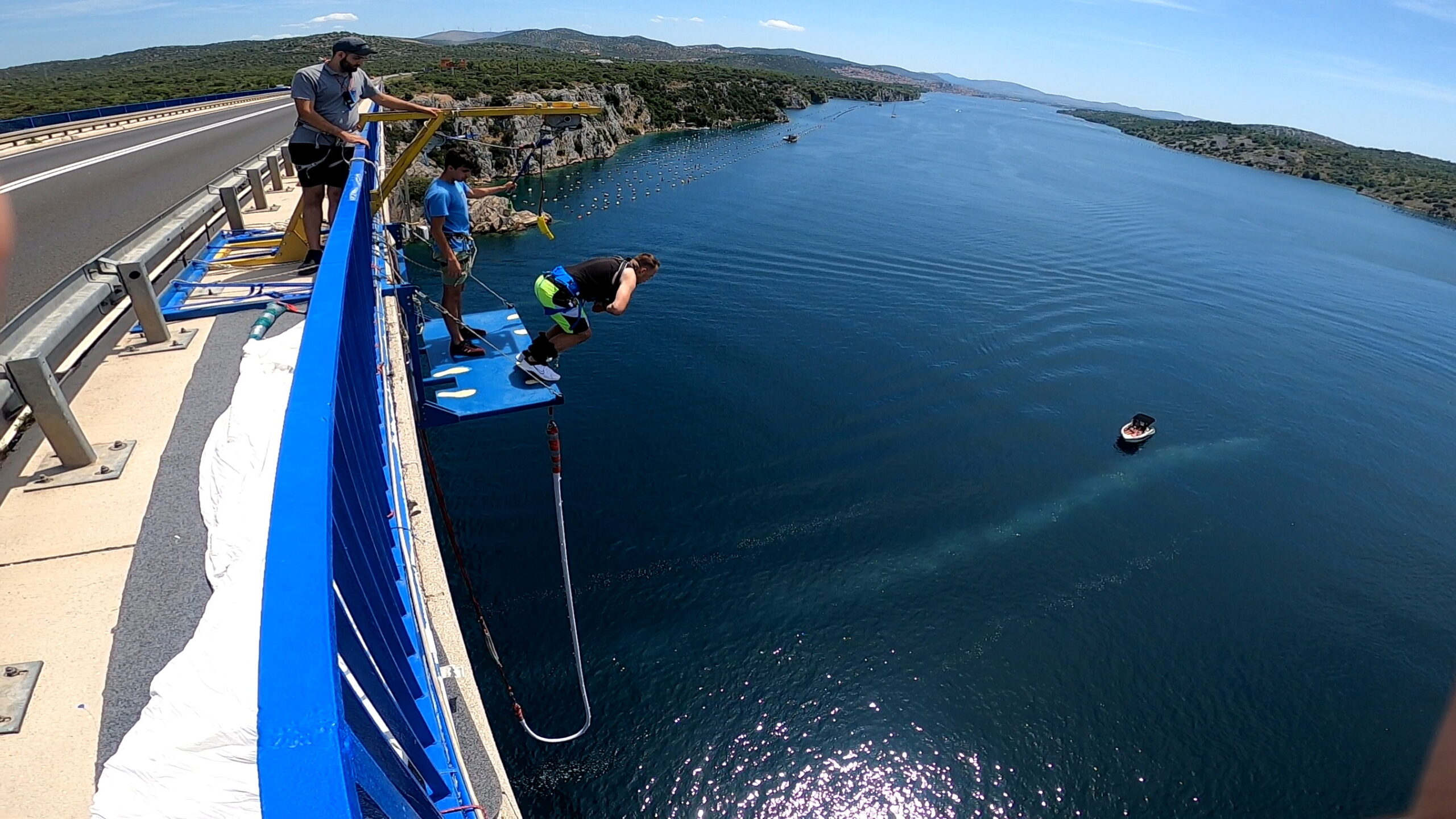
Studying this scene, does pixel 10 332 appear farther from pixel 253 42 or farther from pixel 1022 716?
pixel 253 42

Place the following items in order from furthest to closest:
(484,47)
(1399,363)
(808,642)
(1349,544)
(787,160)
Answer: (484,47)
(787,160)
(1399,363)
(1349,544)
(808,642)

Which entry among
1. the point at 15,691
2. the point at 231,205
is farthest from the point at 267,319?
the point at 231,205

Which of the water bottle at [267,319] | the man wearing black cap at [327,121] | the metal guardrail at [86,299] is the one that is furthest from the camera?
the man wearing black cap at [327,121]

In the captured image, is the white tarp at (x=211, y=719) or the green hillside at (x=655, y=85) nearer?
the white tarp at (x=211, y=719)

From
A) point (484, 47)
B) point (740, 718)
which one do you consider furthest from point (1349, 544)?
point (484, 47)

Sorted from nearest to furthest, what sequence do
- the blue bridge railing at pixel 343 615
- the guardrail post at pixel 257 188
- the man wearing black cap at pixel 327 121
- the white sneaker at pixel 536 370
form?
the blue bridge railing at pixel 343 615 → the man wearing black cap at pixel 327 121 → the white sneaker at pixel 536 370 → the guardrail post at pixel 257 188

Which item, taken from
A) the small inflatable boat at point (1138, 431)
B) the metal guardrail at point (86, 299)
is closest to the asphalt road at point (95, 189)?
the metal guardrail at point (86, 299)

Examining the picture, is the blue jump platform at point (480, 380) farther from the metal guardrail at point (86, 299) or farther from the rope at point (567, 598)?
the metal guardrail at point (86, 299)
